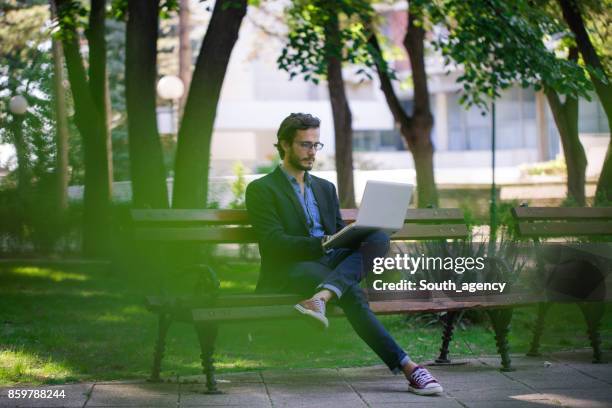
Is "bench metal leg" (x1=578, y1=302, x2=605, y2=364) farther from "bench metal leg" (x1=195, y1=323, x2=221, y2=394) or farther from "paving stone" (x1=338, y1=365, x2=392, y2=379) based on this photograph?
"bench metal leg" (x1=195, y1=323, x2=221, y2=394)

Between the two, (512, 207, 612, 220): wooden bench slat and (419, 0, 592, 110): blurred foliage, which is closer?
(512, 207, 612, 220): wooden bench slat

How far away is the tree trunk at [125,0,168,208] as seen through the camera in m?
11.9

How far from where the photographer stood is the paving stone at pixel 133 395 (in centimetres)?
608

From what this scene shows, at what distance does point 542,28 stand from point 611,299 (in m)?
6.38

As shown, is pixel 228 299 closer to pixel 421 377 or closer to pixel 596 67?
pixel 421 377

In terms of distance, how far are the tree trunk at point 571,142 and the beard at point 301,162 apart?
32.5 feet

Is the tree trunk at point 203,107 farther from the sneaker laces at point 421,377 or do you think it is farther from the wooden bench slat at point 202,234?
the sneaker laces at point 421,377

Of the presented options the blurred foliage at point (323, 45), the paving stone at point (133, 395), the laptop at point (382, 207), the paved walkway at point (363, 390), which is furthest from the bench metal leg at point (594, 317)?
the blurred foliage at point (323, 45)

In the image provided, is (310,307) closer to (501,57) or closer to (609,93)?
(501,57)

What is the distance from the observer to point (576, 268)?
25.7 feet

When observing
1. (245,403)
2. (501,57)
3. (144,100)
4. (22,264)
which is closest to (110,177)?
(22,264)

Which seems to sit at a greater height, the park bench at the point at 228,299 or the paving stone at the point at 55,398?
the park bench at the point at 228,299

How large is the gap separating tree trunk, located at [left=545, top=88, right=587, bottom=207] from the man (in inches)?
388

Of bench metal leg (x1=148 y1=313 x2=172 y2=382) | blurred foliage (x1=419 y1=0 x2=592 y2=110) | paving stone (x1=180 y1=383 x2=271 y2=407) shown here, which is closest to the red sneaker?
paving stone (x1=180 y1=383 x2=271 y2=407)
